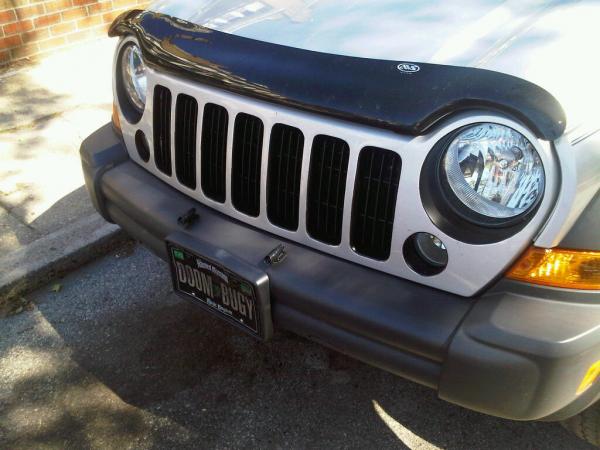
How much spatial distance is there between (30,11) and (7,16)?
7.8 inches

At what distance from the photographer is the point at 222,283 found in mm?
2268

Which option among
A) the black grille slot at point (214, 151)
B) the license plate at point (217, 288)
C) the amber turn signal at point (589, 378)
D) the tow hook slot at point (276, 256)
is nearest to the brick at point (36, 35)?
the black grille slot at point (214, 151)

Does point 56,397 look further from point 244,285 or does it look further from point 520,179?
point 520,179

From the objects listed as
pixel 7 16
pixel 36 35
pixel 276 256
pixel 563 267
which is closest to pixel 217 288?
pixel 276 256

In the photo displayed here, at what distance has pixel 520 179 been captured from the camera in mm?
1870

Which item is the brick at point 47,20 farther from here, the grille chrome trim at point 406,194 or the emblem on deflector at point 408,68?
the emblem on deflector at point 408,68

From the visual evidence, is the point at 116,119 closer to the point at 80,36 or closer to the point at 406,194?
the point at 406,194

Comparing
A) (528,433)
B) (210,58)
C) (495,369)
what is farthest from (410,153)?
(528,433)

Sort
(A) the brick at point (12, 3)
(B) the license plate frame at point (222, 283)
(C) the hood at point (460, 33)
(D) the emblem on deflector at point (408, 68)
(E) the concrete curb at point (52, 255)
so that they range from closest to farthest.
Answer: (C) the hood at point (460, 33) → (D) the emblem on deflector at point (408, 68) → (B) the license plate frame at point (222, 283) → (E) the concrete curb at point (52, 255) → (A) the brick at point (12, 3)

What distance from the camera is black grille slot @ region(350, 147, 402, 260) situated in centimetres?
200

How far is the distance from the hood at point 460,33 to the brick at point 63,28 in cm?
359

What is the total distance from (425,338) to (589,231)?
54 cm

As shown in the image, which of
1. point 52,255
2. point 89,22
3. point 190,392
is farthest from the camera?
point 89,22

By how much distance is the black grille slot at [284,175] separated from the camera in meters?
2.17
